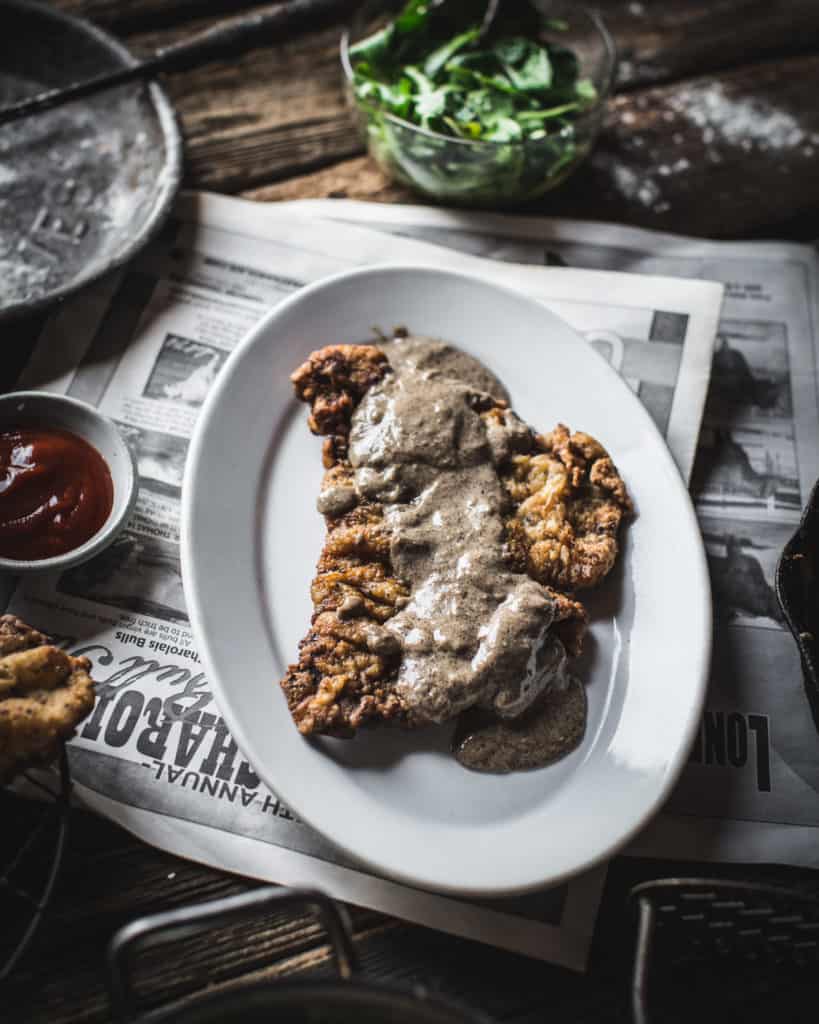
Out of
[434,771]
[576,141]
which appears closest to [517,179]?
[576,141]

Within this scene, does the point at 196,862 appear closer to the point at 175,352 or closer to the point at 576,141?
the point at 175,352

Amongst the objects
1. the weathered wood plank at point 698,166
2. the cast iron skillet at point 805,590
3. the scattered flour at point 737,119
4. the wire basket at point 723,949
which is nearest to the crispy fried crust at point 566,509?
the cast iron skillet at point 805,590

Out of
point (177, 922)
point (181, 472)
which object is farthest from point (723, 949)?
point (181, 472)

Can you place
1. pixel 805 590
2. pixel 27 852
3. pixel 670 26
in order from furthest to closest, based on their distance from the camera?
pixel 670 26
pixel 805 590
pixel 27 852

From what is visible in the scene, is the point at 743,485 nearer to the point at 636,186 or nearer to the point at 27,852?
the point at 636,186

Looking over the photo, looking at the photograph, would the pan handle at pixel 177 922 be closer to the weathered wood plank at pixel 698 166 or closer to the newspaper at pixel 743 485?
the newspaper at pixel 743 485
